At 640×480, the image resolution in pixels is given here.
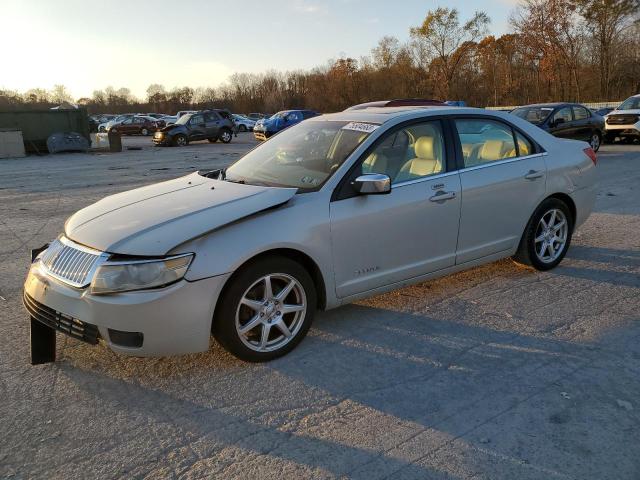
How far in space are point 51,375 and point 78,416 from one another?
0.57 m

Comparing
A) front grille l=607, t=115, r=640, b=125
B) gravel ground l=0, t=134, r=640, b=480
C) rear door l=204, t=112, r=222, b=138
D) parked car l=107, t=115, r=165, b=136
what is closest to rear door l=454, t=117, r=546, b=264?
gravel ground l=0, t=134, r=640, b=480

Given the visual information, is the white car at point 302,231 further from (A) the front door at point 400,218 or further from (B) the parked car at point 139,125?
(B) the parked car at point 139,125

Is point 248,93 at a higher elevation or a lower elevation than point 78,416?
higher

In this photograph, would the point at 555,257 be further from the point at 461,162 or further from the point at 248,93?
the point at 248,93

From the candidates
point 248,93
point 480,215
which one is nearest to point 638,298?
point 480,215

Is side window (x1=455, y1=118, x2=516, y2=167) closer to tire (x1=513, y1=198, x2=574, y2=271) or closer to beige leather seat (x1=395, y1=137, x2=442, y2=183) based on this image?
beige leather seat (x1=395, y1=137, x2=442, y2=183)

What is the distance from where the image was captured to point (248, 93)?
101500mm

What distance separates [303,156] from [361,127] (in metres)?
0.51

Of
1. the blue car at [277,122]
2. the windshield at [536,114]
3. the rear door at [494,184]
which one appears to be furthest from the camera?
the blue car at [277,122]

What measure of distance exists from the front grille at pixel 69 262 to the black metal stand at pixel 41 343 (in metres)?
0.38

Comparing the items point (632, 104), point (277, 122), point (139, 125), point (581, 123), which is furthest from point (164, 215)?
point (139, 125)

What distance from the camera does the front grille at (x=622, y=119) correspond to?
18.2m

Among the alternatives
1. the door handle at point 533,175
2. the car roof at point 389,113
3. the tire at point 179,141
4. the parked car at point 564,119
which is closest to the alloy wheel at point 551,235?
the door handle at point 533,175

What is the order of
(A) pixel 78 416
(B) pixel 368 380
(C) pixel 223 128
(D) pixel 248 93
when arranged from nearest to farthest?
(A) pixel 78 416, (B) pixel 368 380, (C) pixel 223 128, (D) pixel 248 93
